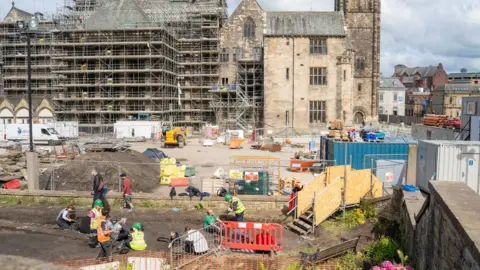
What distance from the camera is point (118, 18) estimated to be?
4516 centimetres

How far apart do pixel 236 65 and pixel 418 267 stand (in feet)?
133

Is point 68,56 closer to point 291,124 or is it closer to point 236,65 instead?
point 236,65

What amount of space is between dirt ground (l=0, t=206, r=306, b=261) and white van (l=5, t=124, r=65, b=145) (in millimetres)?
21136

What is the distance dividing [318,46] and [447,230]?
129ft

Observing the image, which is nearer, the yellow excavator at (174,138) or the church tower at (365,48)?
the yellow excavator at (174,138)

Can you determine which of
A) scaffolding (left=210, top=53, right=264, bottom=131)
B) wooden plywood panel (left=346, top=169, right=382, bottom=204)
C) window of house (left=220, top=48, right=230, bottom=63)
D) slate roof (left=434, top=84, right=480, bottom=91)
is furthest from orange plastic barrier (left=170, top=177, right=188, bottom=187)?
slate roof (left=434, top=84, right=480, bottom=91)

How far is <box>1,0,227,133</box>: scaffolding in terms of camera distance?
145 ft

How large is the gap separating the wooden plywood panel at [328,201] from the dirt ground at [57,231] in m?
1.19

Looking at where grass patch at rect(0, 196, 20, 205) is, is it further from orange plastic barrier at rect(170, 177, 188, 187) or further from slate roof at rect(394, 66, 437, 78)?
slate roof at rect(394, 66, 437, 78)

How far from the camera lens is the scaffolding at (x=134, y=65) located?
4419 cm

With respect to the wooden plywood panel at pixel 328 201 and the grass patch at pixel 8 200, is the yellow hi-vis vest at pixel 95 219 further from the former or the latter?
the wooden plywood panel at pixel 328 201

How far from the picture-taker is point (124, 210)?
16.2 metres

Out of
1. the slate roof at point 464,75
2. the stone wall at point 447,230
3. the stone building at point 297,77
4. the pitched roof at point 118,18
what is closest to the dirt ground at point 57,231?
the stone wall at point 447,230

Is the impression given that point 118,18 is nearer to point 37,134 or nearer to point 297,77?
point 37,134
